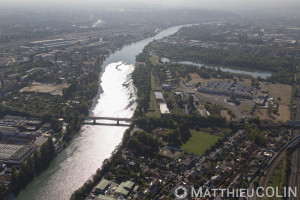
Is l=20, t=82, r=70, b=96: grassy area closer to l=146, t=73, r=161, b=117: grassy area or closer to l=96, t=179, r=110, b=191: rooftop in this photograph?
l=146, t=73, r=161, b=117: grassy area

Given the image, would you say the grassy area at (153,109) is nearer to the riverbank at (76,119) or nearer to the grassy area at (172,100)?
the grassy area at (172,100)

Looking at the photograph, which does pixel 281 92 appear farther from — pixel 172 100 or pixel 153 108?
pixel 153 108

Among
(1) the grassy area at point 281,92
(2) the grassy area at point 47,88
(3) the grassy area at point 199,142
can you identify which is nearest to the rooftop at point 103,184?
(3) the grassy area at point 199,142

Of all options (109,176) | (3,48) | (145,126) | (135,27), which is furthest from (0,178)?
(135,27)

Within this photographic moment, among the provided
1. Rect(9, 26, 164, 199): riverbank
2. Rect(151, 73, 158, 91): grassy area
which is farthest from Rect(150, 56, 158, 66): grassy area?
Rect(9, 26, 164, 199): riverbank

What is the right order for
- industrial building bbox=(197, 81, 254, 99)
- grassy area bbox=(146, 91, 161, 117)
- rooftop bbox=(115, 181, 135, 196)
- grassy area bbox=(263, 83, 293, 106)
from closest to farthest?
rooftop bbox=(115, 181, 135, 196)
grassy area bbox=(146, 91, 161, 117)
grassy area bbox=(263, 83, 293, 106)
industrial building bbox=(197, 81, 254, 99)

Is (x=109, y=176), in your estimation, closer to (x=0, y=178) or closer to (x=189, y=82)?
(x=0, y=178)

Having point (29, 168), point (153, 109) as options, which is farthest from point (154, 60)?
point (29, 168)
